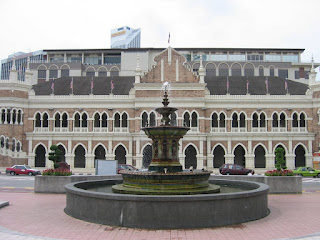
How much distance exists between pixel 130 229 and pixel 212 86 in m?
38.6

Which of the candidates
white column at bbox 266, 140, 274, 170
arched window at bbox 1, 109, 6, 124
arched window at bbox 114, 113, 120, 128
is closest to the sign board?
arched window at bbox 114, 113, 120, 128

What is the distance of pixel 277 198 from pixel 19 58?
121325 millimetres

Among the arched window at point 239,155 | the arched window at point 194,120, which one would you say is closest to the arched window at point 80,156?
the arched window at point 194,120

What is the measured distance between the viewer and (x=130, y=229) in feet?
32.6

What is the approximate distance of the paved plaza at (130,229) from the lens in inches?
360

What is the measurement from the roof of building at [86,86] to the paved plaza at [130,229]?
33583mm

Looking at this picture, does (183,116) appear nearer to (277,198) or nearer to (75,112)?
(75,112)

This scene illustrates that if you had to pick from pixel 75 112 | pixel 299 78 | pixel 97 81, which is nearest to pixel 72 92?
pixel 75 112

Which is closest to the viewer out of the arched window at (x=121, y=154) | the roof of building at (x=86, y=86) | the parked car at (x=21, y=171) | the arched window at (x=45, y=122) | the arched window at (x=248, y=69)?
the parked car at (x=21, y=171)

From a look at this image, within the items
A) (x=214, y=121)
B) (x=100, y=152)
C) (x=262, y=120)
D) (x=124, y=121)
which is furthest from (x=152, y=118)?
(x=262, y=120)

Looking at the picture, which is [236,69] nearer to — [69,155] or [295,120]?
[295,120]

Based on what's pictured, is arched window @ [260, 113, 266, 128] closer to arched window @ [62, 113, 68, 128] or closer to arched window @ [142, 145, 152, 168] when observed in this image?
arched window @ [142, 145, 152, 168]

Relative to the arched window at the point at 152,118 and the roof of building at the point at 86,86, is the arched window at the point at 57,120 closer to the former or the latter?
the roof of building at the point at 86,86

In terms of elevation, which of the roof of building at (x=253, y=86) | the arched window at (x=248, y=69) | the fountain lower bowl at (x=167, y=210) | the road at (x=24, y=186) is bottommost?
the road at (x=24, y=186)
